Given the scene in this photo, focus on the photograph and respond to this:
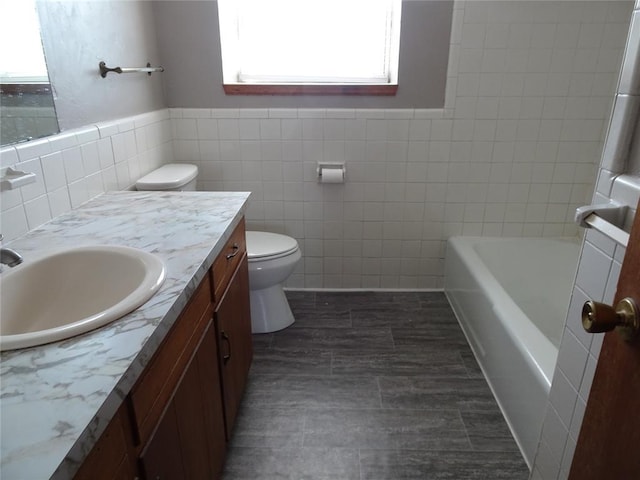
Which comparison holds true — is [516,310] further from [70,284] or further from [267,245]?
[70,284]

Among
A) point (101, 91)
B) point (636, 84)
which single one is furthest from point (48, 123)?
point (636, 84)

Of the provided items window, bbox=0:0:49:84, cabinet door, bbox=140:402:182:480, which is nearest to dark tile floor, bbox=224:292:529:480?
cabinet door, bbox=140:402:182:480

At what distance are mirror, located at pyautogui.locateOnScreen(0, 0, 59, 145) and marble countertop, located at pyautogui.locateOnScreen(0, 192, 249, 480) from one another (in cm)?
29

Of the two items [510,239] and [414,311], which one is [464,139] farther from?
[414,311]

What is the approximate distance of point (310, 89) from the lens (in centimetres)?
237

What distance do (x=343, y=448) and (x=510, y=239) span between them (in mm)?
1607

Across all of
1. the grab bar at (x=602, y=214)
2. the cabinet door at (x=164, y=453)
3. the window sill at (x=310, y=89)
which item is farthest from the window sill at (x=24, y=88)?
the grab bar at (x=602, y=214)

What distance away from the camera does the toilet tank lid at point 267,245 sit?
2149mm

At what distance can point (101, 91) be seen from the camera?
5.75 feet

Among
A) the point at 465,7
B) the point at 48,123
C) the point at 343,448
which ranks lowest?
the point at 343,448

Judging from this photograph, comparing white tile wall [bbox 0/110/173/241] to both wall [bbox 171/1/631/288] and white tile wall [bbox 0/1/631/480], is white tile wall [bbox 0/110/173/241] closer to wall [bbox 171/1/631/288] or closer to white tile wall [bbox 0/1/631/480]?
white tile wall [bbox 0/1/631/480]

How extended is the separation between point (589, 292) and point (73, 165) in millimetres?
1594

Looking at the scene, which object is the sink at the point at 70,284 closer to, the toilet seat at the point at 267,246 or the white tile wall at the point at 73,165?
the white tile wall at the point at 73,165

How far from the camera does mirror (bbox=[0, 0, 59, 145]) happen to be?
4.01 feet
